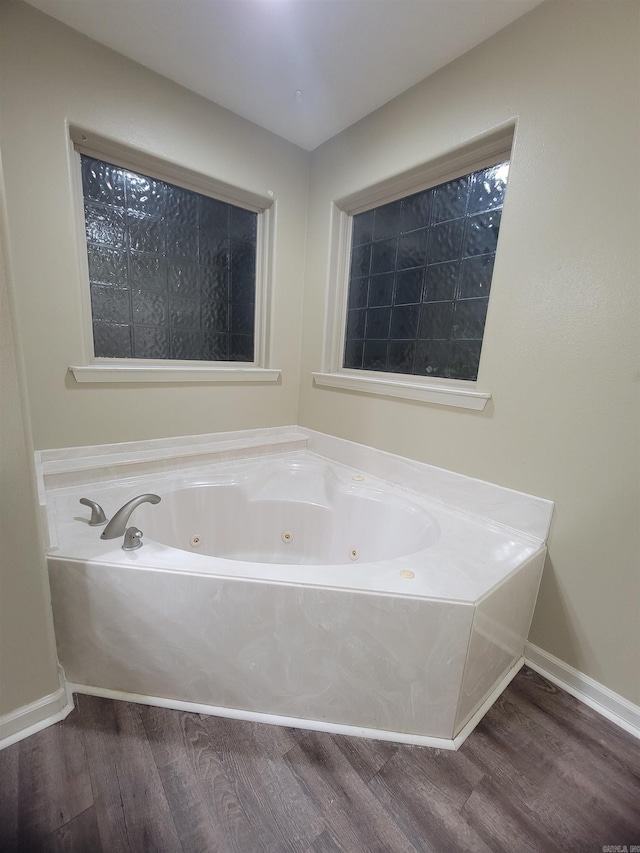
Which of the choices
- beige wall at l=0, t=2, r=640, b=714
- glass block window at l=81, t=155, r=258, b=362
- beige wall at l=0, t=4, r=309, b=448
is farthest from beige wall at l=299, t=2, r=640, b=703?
glass block window at l=81, t=155, r=258, b=362

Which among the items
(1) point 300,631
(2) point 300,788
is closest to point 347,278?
(1) point 300,631

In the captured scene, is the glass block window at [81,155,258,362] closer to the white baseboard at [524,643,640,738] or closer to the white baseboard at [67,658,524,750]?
the white baseboard at [67,658,524,750]

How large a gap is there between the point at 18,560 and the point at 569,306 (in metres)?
1.92

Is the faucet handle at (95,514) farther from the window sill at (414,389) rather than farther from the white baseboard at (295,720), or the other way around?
the window sill at (414,389)

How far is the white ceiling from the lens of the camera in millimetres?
1323

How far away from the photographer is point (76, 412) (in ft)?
5.65

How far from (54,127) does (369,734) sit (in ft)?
8.36

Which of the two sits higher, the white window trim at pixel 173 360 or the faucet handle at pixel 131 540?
the white window trim at pixel 173 360

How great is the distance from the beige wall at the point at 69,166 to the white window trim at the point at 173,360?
0.05 metres

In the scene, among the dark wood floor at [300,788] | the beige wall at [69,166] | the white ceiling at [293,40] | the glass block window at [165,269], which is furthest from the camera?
the glass block window at [165,269]

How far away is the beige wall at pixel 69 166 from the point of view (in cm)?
143

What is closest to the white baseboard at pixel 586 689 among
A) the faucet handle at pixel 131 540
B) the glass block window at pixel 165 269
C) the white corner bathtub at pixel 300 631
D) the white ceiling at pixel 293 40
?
Result: the white corner bathtub at pixel 300 631

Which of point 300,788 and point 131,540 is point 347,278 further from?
point 300,788

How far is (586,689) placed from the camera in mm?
1319
